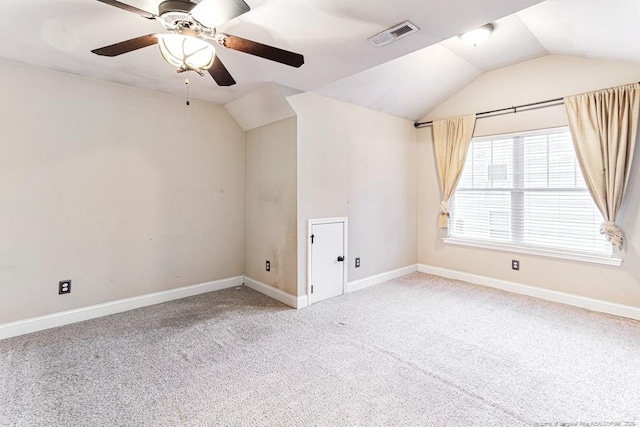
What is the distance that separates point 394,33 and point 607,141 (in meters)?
2.70

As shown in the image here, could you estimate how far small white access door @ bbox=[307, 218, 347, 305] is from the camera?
3580mm

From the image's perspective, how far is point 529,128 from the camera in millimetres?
3803

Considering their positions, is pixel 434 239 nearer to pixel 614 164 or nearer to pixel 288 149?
pixel 614 164

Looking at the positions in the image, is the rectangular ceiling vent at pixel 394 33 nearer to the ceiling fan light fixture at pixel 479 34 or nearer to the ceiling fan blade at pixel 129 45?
the ceiling fan light fixture at pixel 479 34

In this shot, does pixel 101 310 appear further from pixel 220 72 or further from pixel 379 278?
pixel 379 278

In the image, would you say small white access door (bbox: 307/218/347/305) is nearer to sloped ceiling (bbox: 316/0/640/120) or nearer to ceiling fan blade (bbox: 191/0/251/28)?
sloped ceiling (bbox: 316/0/640/120)

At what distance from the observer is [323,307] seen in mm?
3457

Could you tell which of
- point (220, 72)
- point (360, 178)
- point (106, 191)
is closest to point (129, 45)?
point (220, 72)

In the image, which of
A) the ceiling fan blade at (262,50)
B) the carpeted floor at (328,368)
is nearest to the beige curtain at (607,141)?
the carpeted floor at (328,368)

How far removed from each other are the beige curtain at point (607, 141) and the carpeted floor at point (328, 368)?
119 cm

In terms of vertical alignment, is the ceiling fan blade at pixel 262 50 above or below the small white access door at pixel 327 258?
above

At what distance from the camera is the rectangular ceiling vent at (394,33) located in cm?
206

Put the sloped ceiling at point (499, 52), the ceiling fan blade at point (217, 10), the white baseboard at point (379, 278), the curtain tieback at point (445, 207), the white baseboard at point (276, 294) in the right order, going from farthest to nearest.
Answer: the curtain tieback at point (445, 207), the white baseboard at point (379, 278), the white baseboard at point (276, 294), the sloped ceiling at point (499, 52), the ceiling fan blade at point (217, 10)

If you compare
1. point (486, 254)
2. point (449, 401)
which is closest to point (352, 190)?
point (486, 254)
